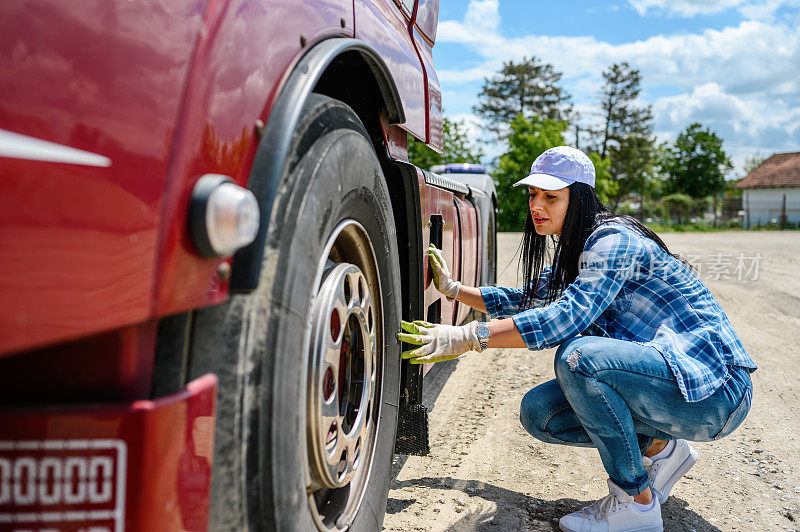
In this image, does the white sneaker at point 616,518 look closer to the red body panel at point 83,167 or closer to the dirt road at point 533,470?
the dirt road at point 533,470

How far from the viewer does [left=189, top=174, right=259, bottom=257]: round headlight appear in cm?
98

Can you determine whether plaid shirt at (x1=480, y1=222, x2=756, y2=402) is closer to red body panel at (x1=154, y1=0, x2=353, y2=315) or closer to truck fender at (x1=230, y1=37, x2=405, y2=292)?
truck fender at (x1=230, y1=37, x2=405, y2=292)

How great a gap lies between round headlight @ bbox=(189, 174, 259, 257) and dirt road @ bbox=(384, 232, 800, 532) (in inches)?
64.4

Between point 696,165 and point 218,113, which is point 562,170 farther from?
point 696,165

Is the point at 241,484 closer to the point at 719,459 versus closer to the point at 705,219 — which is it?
the point at 719,459

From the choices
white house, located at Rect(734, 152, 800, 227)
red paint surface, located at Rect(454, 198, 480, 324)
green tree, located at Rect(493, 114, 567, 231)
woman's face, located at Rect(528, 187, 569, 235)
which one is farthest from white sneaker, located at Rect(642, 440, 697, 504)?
white house, located at Rect(734, 152, 800, 227)

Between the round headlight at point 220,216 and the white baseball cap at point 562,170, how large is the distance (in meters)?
1.64

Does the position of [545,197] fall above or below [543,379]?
above

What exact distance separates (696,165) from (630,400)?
53.7m

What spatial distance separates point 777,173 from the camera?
155 ft

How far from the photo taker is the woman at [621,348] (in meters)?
2.25

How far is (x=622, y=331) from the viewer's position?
2473mm

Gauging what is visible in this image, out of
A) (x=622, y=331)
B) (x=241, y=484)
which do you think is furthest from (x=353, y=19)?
(x=622, y=331)

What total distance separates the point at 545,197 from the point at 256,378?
1.75 metres
